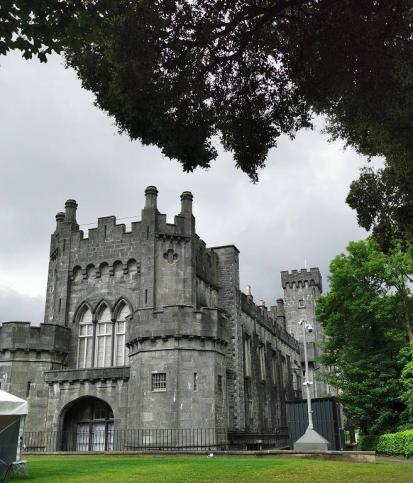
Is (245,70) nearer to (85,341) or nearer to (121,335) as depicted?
(121,335)

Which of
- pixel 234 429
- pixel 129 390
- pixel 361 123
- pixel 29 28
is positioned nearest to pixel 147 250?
pixel 129 390

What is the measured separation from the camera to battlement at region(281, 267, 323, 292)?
6894cm

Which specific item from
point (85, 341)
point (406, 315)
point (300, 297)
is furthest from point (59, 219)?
point (300, 297)

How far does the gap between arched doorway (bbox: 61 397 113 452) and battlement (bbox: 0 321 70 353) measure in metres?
3.47

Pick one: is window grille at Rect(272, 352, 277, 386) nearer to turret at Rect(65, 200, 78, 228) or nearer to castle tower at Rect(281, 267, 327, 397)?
castle tower at Rect(281, 267, 327, 397)

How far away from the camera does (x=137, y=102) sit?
12070mm

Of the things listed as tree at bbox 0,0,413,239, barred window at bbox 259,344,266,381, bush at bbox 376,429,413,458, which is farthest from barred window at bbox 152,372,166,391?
barred window at bbox 259,344,266,381

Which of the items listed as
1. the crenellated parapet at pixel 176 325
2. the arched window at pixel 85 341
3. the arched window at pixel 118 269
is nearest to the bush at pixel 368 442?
the crenellated parapet at pixel 176 325

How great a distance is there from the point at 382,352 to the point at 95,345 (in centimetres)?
1691

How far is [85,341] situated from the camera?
3197cm

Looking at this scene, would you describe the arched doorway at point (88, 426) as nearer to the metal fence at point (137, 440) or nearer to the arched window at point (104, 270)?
the metal fence at point (137, 440)

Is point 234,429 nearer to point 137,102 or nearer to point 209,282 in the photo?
point 209,282

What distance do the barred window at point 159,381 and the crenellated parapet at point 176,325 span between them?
1.72 metres

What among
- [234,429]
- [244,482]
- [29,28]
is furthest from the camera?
[234,429]
